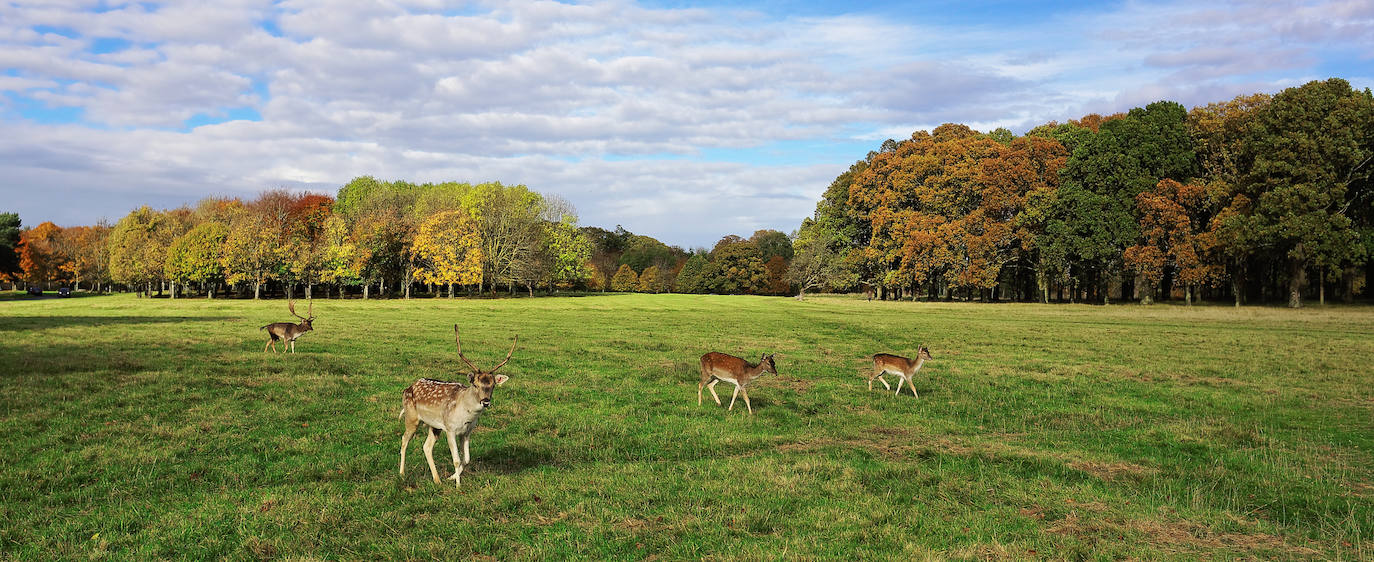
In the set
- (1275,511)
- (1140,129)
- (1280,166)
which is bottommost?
(1275,511)

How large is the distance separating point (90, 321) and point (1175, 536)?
1854 inches

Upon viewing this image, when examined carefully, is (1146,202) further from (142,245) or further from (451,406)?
(142,245)

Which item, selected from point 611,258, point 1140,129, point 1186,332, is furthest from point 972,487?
point 611,258

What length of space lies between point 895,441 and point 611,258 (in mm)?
143493

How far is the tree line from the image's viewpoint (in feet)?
241

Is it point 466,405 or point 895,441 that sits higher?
point 466,405

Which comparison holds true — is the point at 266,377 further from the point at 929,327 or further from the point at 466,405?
the point at 929,327

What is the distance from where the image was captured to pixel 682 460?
1113 cm

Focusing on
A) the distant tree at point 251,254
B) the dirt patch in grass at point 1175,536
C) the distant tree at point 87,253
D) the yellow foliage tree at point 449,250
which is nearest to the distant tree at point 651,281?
the yellow foliage tree at point 449,250

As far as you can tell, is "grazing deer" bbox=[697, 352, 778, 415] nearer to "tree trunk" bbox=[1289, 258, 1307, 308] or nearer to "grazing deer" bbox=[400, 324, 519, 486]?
"grazing deer" bbox=[400, 324, 519, 486]

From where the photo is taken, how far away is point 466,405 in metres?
9.30

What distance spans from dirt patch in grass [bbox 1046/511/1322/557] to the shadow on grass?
136ft

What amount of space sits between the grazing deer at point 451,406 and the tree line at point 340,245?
6232 cm

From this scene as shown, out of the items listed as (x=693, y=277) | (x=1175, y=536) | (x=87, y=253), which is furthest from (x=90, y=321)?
(x=87, y=253)
